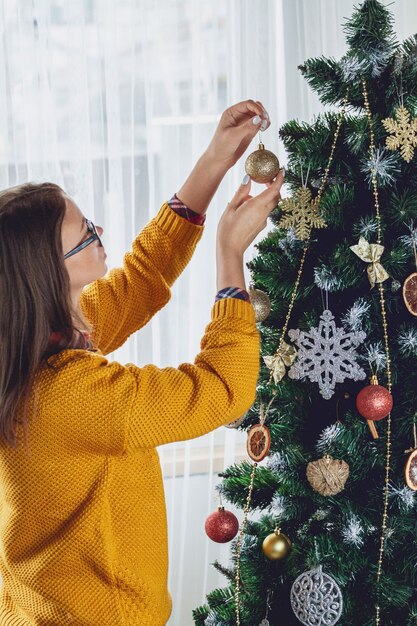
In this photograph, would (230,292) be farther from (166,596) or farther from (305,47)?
(305,47)

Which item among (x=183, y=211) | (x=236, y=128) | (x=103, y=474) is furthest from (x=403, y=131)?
(x=103, y=474)

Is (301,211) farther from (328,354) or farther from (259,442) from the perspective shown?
(259,442)

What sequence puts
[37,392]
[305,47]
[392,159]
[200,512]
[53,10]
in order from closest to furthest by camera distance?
[37,392] → [392,159] → [53,10] → [305,47] → [200,512]

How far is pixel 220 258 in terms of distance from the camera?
1.12 metres

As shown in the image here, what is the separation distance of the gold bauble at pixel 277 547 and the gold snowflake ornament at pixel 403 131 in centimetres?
62

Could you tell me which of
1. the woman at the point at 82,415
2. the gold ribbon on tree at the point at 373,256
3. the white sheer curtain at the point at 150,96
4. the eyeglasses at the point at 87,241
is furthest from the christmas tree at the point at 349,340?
the white sheer curtain at the point at 150,96

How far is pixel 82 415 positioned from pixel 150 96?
1125 mm

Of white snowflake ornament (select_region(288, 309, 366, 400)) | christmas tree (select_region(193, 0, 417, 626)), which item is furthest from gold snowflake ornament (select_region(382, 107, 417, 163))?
white snowflake ornament (select_region(288, 309, 366, 400))

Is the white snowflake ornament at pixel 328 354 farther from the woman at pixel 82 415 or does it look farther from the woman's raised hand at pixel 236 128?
the woman's raised hand at pixel 236 128

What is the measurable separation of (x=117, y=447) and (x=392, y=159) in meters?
0.57

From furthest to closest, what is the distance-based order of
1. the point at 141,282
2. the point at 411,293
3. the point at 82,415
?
the point at 141,282 → the point at 411,293 → the point at 82,415

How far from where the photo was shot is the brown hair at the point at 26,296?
1.03m

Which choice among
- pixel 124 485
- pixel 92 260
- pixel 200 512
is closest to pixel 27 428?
pixel 124 485

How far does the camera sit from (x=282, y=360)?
1.21 meters
